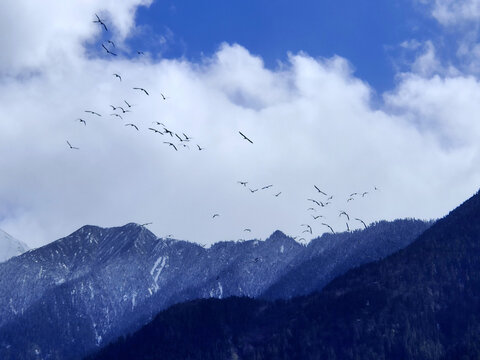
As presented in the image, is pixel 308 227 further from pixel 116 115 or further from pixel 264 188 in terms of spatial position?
pixel 116 115

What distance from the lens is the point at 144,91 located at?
140m

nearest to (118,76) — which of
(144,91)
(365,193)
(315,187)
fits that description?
(144,91)

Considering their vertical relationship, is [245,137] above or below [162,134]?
below

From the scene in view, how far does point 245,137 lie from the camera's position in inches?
4609

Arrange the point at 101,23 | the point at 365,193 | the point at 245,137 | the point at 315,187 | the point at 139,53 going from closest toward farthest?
the point at 245,137, the point at 139,53, the point at 101,23, the point at 315,187, the point at 365,193

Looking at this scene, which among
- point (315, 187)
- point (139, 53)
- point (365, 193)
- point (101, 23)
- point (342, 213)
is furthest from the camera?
point (365, 193)

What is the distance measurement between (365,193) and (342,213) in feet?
67.9

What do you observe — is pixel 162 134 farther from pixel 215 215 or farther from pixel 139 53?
pixel 215 215

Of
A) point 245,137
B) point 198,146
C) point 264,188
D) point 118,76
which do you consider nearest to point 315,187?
point 264,188

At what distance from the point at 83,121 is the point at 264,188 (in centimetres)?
3692

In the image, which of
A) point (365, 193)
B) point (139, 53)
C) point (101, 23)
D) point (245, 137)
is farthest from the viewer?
point (365, 193)

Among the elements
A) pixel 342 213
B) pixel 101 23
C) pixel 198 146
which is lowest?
pixel 342 213

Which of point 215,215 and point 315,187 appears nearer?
point 315,187

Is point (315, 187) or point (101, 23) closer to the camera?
point (101, 23)
